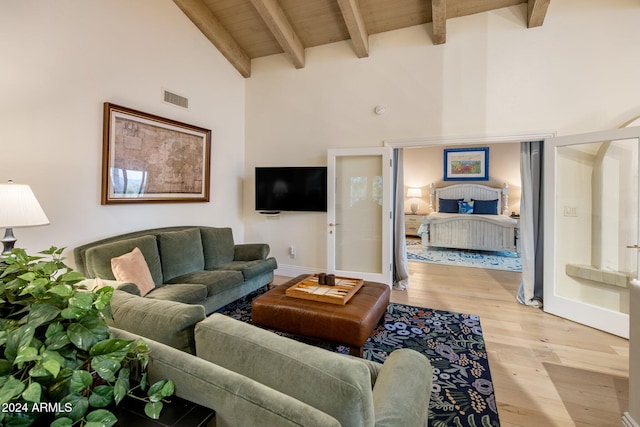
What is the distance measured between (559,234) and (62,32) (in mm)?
5579

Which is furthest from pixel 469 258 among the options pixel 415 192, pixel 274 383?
pixel 274 383

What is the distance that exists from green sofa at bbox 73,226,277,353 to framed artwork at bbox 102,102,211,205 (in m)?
0.48

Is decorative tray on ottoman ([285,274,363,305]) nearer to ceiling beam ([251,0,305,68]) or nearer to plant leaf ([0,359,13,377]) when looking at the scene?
plant leaf ([0,359,13,377])

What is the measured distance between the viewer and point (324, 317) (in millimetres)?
2369

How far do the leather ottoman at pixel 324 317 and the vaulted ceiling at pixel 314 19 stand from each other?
3369 millimetres

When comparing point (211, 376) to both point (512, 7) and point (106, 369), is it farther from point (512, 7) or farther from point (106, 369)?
point (512, 7)

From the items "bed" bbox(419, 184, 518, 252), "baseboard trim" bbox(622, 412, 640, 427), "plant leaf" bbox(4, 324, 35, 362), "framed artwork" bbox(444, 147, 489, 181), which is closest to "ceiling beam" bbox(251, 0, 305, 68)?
"plant leaf" bbox(4, 324, 35, 362)

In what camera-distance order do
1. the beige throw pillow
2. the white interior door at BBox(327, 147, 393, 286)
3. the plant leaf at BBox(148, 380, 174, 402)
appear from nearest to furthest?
the plant leaf at BBox(148, 380, 174, 402)
the beige throw pillow
the white interior door at BBox(327, 147, 393, 286)

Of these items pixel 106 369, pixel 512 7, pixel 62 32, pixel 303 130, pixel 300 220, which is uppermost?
pixel 512 7

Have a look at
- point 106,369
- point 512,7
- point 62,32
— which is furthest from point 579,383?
point 62,32

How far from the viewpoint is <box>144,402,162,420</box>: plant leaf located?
827 millimetres

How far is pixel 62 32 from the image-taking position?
2818 mm

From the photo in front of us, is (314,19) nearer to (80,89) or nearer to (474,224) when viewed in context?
(80,89)

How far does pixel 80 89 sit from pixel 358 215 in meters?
3.54
